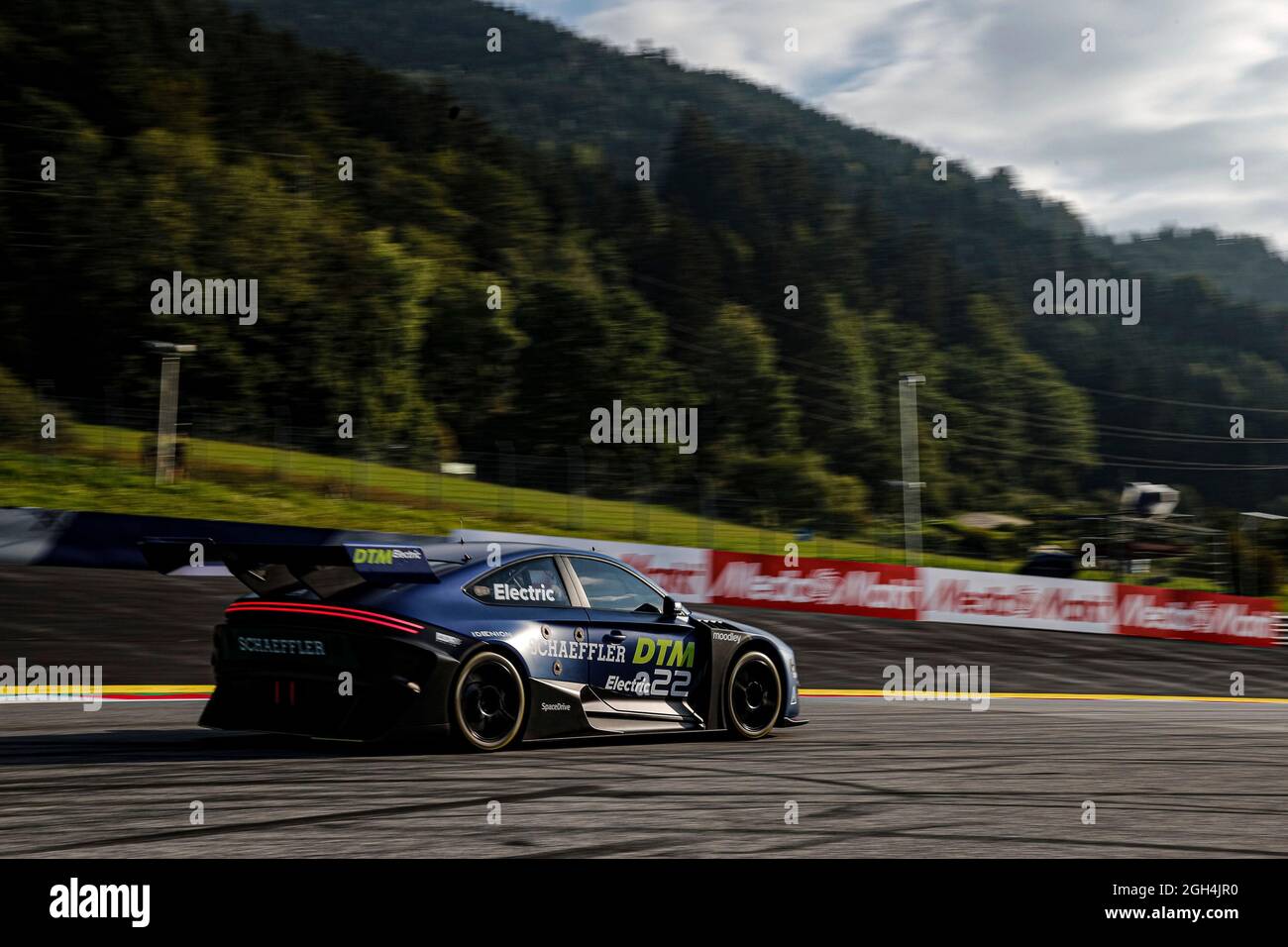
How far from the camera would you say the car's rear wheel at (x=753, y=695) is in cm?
933

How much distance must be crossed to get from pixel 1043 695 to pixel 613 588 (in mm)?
11686

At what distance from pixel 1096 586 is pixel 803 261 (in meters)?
84.8

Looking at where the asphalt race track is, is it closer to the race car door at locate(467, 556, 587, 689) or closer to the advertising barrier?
the race car door at locate(467, 556, 587, 689)

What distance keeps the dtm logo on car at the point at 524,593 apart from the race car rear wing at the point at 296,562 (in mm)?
447

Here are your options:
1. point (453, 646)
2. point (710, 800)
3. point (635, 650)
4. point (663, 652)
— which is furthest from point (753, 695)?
point (710, 800)

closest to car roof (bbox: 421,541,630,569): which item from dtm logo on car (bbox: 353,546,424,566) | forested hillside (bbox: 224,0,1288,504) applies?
dtm logo on car (bbox: 353,546,424,566)

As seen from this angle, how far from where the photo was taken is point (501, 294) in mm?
79688

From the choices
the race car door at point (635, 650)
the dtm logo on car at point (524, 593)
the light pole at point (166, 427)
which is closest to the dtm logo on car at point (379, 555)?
the dtm logo on car at point (524, 593)

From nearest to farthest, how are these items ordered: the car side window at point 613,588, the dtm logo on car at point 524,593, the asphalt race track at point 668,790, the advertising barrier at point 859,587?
the asphalt race track at point 668,790 < the dtm logo on car at point 524,593 < the car side window at point 613,588 < the advertising barrier at point 859,587

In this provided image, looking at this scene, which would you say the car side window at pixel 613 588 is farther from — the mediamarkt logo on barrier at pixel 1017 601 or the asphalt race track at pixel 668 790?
the mediamarkt logo on barrier at pixel 1017 601

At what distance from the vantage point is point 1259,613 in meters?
32.8

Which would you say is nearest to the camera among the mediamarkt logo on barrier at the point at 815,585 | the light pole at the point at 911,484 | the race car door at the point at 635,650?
the race car door at the point at 635,650
